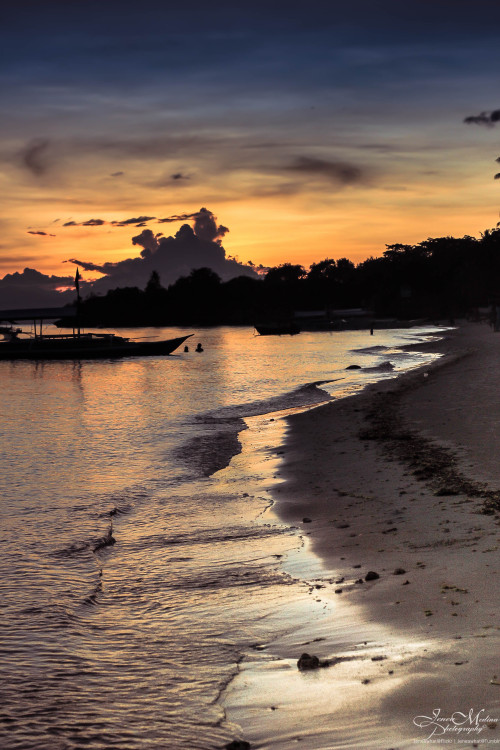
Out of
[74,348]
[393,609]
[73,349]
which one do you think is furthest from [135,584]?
[74,348]

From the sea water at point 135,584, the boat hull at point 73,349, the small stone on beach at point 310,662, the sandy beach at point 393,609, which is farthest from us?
the boat hull at point 73,349

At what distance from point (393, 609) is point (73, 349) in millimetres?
81632

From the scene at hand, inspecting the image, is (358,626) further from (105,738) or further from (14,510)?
(14,510)

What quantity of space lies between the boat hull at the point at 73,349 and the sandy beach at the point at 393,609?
70015 millimetres

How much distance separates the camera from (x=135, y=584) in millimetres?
9414

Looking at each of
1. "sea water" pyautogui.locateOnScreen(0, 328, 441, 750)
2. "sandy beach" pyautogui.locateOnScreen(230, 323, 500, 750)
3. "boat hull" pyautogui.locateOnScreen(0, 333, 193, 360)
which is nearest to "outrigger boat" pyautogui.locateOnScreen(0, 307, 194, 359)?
"boat hull" pyautogui.locateOnScreen(0, 333, 193, 360)

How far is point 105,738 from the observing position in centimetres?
558

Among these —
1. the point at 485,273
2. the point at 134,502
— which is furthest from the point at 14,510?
the point at 485,273

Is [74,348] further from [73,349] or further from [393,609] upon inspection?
[393,609]

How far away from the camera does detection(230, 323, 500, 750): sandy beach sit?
5184 mm

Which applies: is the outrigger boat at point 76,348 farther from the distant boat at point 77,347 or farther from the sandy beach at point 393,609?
the sandy beach at point 393,609

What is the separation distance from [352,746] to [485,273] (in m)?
153

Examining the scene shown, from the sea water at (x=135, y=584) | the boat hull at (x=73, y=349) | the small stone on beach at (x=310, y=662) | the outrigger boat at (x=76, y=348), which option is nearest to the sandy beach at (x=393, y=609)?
the small stone on beach at (x=310, y=662)

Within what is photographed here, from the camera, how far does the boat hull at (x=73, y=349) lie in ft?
277
